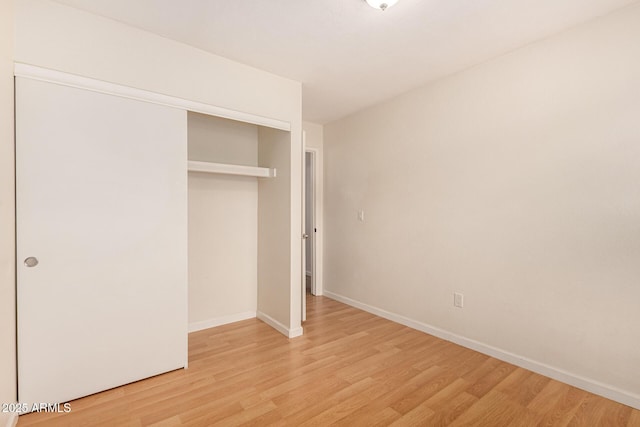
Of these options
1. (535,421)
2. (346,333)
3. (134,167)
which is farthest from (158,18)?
→ (535,421)

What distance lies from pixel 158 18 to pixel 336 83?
1643 mm

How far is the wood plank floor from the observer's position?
72.1 inches

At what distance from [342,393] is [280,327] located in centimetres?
121

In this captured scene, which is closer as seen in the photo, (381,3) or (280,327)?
(381,3)

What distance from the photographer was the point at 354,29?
219cm

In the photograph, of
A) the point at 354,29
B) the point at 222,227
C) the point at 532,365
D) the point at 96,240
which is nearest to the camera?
the point at 96,240

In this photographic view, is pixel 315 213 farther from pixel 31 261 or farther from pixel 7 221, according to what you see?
pixel 7 221

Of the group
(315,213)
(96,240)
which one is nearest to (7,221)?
(96,240)

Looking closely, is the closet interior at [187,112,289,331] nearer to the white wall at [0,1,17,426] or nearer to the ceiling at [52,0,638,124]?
the ceiling at [52,0,638,124]

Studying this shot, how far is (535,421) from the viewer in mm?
1814

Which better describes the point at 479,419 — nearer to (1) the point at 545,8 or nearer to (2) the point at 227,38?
(1) the point at 545,8

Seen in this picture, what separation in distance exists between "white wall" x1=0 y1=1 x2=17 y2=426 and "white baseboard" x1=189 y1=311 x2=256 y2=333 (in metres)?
1.45

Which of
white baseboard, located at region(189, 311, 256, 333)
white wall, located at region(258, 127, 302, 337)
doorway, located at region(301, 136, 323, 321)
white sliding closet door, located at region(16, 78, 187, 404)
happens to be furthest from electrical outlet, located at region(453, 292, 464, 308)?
white sliding closet door, located at region(16, 78, 187, 404)

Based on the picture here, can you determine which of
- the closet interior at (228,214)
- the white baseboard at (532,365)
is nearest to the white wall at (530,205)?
the white baseboard at (532,365)
